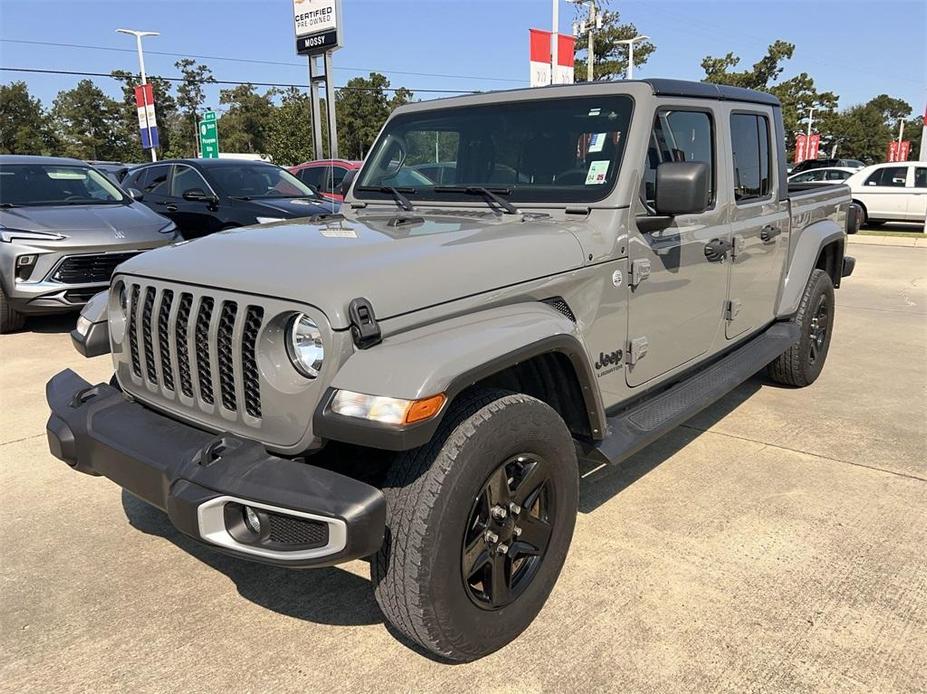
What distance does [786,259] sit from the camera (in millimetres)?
4695

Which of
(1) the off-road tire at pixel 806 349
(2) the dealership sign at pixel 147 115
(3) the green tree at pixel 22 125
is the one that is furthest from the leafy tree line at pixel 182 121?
(1) the off-road tire at pixel 806 349

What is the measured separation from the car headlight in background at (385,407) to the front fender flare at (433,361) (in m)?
0.01

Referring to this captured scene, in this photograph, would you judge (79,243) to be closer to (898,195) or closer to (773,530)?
(773,530)

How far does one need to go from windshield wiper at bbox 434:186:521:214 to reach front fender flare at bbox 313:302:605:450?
0.80 meters

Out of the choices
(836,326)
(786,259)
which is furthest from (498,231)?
(836,326)

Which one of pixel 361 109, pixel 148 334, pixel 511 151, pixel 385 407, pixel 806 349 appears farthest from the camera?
pixel 361 109

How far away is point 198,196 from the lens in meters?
8.45

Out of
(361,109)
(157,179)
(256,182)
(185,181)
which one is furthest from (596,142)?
(361,109)

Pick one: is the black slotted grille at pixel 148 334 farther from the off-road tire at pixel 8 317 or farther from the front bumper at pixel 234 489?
the off-road tire at pixel 8 317

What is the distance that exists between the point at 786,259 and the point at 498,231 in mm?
2757

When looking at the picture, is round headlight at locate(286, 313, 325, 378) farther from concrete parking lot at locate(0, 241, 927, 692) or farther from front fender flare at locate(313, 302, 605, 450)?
concrete parking lot at locate(0, 241, 927, 692)

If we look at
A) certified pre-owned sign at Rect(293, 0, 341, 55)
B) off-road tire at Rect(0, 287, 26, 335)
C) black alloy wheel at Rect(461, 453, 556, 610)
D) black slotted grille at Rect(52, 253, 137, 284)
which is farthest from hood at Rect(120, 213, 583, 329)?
certified pre-owned sign at Rect(293, 0, 341, 55)

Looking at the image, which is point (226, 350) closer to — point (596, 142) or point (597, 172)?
point (597, 172)

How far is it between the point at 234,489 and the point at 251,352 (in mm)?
438
